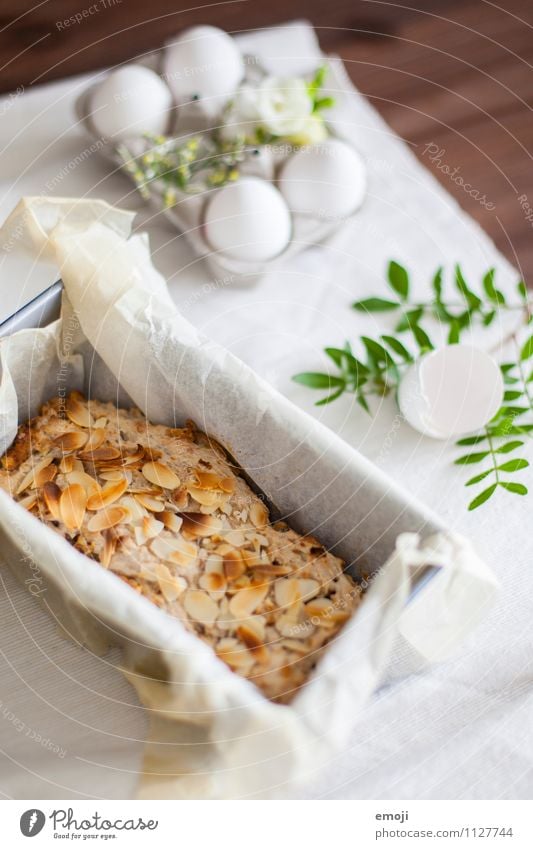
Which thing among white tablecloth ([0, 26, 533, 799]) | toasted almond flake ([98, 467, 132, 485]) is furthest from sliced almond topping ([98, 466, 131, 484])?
white tablecloth ([0, 26, 533, 799])

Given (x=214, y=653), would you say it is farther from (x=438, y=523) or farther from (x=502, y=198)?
(x=502, y=198)

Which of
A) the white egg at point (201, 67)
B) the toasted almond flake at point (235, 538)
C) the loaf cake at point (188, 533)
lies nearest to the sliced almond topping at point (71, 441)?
the loaf cake at point (188, 533)

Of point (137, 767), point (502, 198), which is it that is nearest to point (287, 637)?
point (137, 767)

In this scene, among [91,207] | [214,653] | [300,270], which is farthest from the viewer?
[300,270]

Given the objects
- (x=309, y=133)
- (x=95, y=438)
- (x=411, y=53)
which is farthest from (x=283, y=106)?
(x=95, y=438)

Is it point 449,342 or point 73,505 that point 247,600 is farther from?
point 449,342

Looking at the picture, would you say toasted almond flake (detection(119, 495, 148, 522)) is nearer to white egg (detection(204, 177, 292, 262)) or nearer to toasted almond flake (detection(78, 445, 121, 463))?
toasted almond flake (detection(78, 445, 121, 463))
